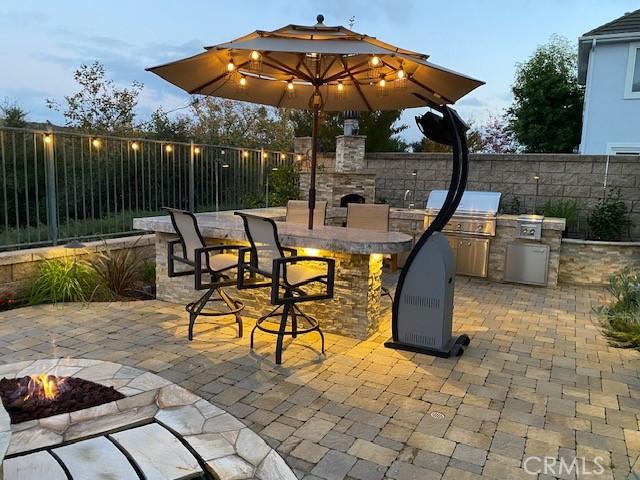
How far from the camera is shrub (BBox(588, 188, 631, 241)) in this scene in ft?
24.2

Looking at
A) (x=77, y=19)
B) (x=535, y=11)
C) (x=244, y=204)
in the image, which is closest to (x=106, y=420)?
(x=244, y=204)

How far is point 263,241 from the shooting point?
382cm

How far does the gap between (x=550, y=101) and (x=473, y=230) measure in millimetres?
9761

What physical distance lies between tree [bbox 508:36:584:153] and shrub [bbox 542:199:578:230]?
7.43 metres

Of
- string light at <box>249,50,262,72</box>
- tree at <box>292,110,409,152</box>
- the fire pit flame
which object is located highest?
tree at <box>292,110,409,152</box>

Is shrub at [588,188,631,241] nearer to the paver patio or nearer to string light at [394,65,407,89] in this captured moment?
the paver patio

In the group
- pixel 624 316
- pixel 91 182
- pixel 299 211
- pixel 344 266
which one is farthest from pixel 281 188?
pixel 624 316

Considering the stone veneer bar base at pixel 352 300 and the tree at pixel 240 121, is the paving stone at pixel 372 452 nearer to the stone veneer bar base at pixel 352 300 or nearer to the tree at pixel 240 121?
the stone veneer bar base at pixel 352 300

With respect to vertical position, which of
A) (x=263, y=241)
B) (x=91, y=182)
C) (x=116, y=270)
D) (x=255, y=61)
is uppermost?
(x=255, y=61)

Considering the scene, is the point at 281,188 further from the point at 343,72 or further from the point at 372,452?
the point at 372,452

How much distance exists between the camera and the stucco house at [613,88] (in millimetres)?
10883

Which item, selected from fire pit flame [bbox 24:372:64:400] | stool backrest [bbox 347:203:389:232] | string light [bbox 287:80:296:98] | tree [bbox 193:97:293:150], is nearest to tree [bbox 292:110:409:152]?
tree [bbox 193:97:293:150]

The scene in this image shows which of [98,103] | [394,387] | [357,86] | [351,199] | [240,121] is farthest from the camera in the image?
[240,121]

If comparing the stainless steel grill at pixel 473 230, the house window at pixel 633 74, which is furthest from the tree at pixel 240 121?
the house window at pixel 633 74
